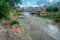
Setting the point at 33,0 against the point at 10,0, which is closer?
the point at 10,0

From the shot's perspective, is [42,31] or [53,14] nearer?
[42,31]

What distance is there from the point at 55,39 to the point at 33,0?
68.9 m

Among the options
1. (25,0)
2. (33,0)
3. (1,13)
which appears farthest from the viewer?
(33,0)

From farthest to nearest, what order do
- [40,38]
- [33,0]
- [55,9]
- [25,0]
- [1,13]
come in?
[33,0]
[25,0]
[55,9]
[1,13]
[40,38]

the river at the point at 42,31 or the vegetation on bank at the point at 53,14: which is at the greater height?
the river at the point at 42,31

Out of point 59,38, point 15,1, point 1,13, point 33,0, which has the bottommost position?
point 33,0

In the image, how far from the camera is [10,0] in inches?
1416

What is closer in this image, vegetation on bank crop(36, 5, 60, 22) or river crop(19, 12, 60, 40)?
river crop(19, 12, 60, 40)

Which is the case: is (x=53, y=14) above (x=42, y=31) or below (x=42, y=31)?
below

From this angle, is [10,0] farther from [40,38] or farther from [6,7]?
[40,38]

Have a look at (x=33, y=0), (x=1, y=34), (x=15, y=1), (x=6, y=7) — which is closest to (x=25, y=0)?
(x=33, y=0)

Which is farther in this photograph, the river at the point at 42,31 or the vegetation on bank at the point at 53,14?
the vegetation on bank at the point at 53,14

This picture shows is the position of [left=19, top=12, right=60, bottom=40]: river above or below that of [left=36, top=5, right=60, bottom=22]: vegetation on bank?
above

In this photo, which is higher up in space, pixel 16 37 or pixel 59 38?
pixel 16 37
